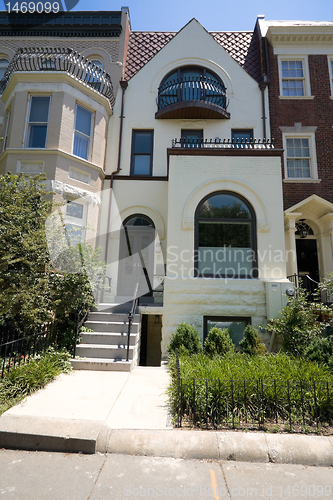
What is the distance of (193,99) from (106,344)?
9643 mm

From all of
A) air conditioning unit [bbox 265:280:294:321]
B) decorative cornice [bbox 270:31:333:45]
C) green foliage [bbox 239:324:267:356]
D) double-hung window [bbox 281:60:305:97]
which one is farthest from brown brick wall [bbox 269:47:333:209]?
green foliage [bbox 239:324:267:356]

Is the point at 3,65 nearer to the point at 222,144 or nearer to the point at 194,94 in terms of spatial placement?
the point at 194,94

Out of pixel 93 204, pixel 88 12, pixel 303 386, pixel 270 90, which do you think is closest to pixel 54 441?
pixel 303 386

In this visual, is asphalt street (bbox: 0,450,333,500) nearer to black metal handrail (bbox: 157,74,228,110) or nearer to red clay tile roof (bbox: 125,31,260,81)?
black metal handrail (bbox: 157,74,228,110)

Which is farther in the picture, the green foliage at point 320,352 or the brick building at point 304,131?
the brick building at point 304,131

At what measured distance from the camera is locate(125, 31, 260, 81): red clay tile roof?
43.4 feet

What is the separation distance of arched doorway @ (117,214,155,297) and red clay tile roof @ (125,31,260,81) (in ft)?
21.7

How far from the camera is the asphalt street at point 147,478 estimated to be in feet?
9.47

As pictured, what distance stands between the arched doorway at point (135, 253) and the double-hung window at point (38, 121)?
408cm

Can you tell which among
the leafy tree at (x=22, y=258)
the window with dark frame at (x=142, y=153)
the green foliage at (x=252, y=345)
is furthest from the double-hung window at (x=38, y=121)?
the green foliage at (x=252, y=345)

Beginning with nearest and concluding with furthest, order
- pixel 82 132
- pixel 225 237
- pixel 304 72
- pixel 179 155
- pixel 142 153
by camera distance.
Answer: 1. pixel 225 237
2. pixel 179 155
3. pixel 82 132
4. pixel 142 153
5. pixel 304 72

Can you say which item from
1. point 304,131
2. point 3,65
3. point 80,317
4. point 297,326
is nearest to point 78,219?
point 80,317

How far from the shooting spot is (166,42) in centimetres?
1387

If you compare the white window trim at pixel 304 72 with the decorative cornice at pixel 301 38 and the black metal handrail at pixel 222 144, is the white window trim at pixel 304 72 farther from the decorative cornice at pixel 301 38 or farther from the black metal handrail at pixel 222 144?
the black metal handrail at pixel 222 144
